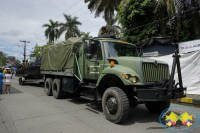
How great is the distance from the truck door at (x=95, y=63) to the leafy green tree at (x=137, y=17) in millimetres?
8016

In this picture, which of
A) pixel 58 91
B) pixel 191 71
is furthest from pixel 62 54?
pixel 191 71

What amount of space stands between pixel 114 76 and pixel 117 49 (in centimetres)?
131

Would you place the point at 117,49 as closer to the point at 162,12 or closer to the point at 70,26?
the point at 162,12

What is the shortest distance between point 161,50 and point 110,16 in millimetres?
10114

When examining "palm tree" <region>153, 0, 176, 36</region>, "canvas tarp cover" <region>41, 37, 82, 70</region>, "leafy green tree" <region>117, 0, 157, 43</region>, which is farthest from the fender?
"palm tree" <region>153, 0, 176, 36</region>

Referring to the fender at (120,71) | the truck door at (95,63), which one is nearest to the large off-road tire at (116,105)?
the fender at (120,71)

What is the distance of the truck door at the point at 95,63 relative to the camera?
562 centimetres

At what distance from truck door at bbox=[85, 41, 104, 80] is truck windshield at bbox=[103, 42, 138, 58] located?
23 cm

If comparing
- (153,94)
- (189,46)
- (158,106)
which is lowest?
(158,106)

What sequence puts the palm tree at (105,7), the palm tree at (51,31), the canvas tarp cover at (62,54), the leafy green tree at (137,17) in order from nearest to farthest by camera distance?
the canvas tarp cover at (62,54) → the leafy green tree at (137,17) → the palm tree at (105,7) → the palm tree at (51,31)

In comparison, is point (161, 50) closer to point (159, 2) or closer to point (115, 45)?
point (159, 2)

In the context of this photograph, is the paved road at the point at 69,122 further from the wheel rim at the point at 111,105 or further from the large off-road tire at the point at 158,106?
the wheel rim at the point at 111,105

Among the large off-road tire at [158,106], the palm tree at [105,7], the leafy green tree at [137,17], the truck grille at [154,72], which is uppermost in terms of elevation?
the palm tree at [105,7]

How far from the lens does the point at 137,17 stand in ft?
48.9
